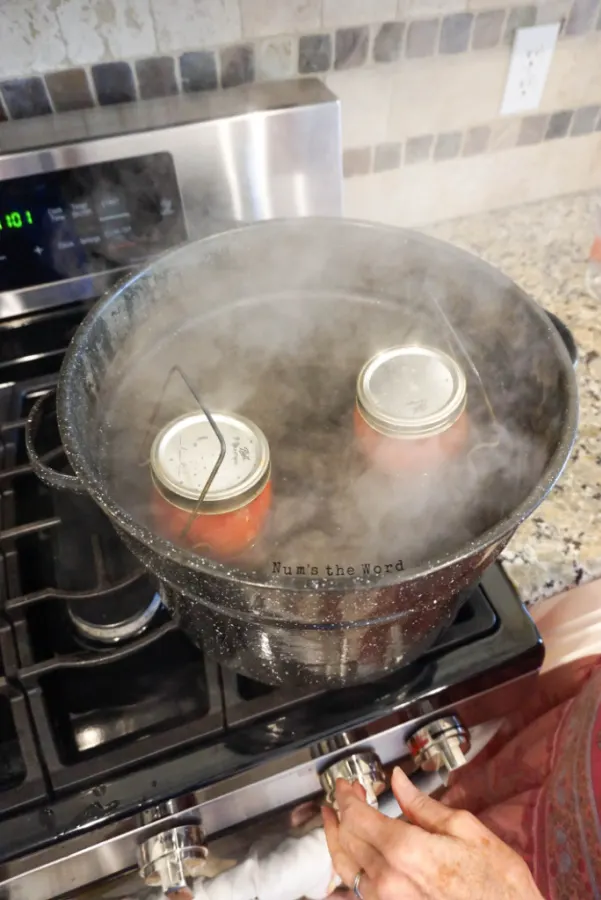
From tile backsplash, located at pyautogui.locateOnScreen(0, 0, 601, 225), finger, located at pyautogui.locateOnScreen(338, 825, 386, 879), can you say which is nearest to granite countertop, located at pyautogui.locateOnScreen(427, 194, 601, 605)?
tile backsplash, located at pyautogui.locateOnScreen(0, 0, 601, 225)

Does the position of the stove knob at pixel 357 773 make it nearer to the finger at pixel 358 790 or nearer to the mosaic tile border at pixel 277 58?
the finger at pixel 358 790

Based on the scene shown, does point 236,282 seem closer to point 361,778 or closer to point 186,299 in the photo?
point 186,299

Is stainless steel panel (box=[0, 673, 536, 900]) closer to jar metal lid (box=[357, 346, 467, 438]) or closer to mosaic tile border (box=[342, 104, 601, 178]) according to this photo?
jar metal lid (box=[357, 346, 467, 438])

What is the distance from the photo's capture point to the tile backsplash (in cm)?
63

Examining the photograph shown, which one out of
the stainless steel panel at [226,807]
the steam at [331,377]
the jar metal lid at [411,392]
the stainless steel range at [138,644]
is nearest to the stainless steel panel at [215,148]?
the stainless steel range at [138,644]

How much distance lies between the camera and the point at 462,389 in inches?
20.6

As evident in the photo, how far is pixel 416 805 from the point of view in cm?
54

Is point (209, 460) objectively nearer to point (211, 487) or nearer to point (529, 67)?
point (211, 487)

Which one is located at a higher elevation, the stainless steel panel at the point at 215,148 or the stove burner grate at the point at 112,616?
the stainless steel panel at the point at 215,148

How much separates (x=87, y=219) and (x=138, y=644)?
16.2 inches

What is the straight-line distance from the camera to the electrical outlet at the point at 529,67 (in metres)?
0.79

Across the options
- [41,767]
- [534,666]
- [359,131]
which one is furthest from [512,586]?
[359,131]

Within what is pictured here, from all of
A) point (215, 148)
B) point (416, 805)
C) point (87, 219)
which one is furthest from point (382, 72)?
point (416, 805)

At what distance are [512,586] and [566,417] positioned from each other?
21 centimetres
